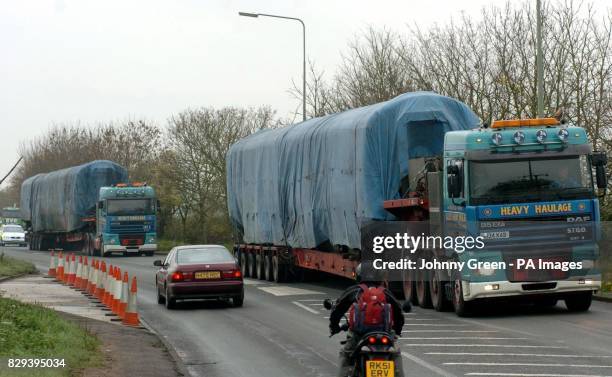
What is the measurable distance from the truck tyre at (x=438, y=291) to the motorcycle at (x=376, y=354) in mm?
11599

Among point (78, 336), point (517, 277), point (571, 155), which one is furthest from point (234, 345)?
point (571, 155)

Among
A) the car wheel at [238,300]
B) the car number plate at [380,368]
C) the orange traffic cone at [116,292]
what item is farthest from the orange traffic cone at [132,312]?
the car number plate at [380,368]

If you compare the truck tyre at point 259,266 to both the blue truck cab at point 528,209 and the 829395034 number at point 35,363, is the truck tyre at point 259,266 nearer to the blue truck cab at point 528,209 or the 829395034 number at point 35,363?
the blue truck cab at point 528,209

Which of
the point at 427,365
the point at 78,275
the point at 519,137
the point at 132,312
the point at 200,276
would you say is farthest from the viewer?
the point at 78,275

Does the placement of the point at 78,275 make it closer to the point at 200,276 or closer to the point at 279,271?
the point at 279,271

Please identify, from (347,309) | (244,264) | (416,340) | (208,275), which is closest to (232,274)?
(208,275)

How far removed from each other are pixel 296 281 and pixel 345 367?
74.0ft

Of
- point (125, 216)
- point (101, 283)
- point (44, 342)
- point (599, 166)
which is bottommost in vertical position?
point (44, 342)

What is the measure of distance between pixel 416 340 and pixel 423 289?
5.41 meters

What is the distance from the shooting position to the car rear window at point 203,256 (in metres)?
23.4

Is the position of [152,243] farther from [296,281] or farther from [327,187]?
[327,187]

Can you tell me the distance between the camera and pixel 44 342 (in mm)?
13930

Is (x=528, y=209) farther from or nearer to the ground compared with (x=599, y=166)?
nearer to the ground

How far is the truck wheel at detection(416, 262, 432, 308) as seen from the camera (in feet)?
71.0
